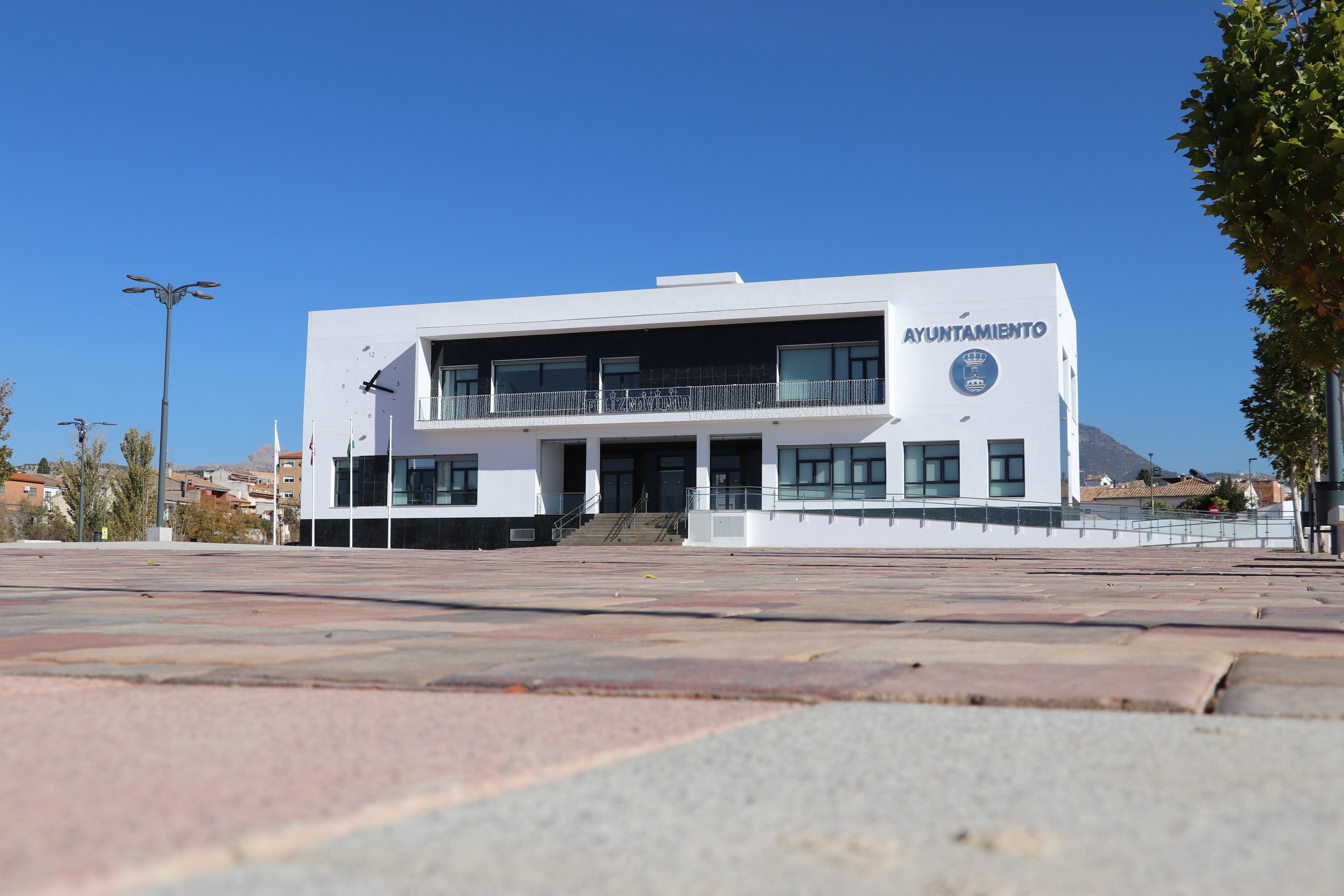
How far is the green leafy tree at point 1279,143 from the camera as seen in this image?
8.08 m

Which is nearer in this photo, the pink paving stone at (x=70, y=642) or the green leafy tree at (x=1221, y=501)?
the pink paving stone at (x=70, y=642)

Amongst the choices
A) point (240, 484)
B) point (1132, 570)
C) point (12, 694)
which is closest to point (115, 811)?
point (12, 694)

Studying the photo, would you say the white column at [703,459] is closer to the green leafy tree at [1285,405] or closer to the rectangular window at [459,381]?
the rectangular window at [459,381]

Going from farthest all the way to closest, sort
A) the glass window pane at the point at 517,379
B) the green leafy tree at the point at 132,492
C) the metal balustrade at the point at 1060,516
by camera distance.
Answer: the green leafy tree at the point at 132,492 < the glass window pane at the point at 517,379 < the metal balustrade at the point at 1060,516

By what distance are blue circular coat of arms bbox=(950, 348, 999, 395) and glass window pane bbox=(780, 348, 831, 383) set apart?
4177 millimetres

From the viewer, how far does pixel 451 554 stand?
25.7 metres

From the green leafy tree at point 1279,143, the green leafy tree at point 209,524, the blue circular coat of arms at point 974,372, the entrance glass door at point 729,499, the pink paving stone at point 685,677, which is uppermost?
the blue circular coat of arms at point 974,372

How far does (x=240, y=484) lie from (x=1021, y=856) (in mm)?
150255

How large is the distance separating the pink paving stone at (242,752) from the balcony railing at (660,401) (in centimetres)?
3307

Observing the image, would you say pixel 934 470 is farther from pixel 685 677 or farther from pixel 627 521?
pixel 685 677

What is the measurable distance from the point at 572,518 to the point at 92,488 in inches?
1282

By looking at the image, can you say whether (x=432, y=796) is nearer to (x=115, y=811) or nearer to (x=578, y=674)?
(x=115, y=811)

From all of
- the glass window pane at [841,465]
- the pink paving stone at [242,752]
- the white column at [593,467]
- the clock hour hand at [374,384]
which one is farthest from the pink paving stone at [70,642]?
the clock hour hand at [374,384]

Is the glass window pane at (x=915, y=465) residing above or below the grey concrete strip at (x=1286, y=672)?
above
